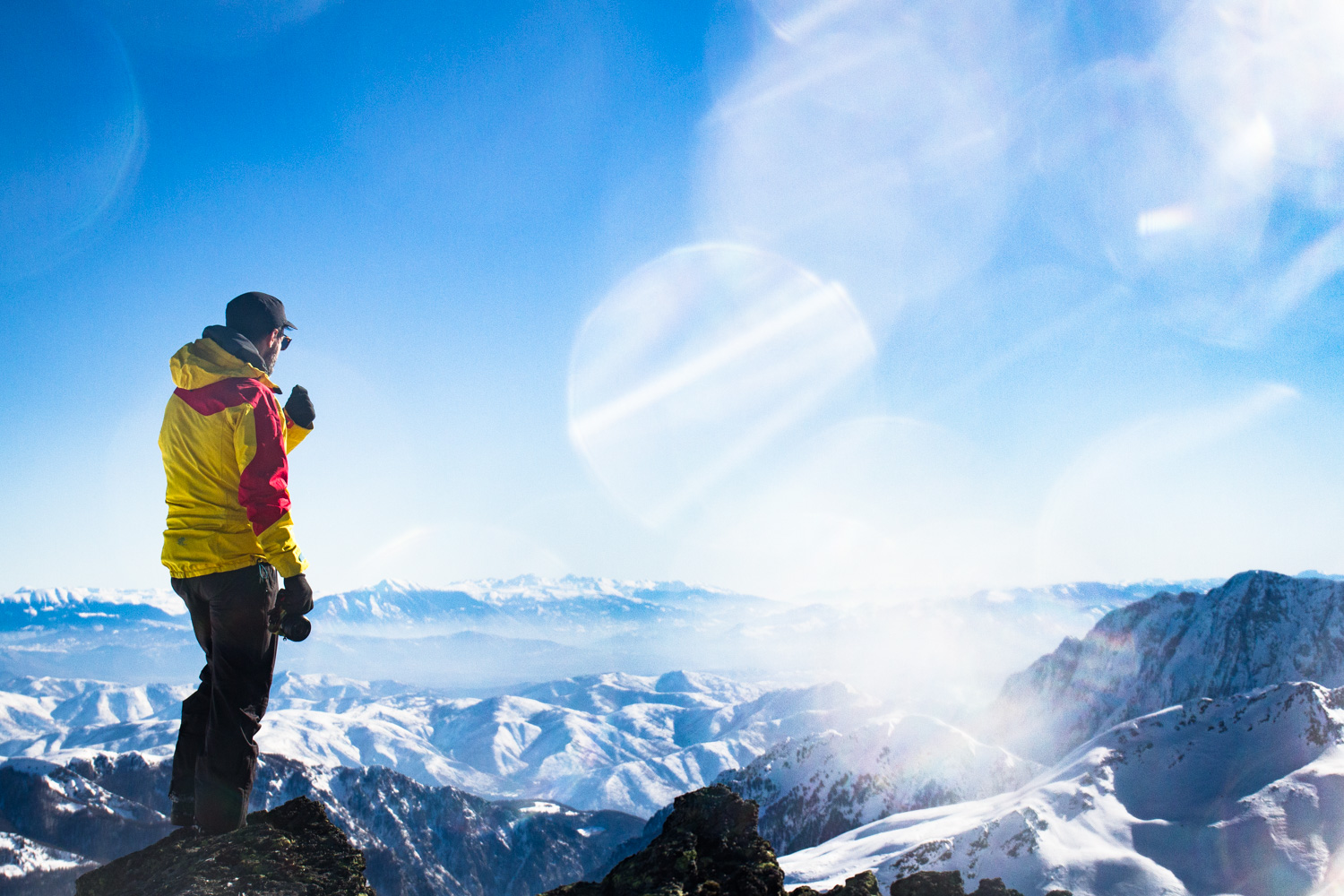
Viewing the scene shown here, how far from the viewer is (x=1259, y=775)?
4072 inches

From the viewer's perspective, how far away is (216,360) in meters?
6.67

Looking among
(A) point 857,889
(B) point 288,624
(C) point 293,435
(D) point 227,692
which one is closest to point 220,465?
(C) point 293,435

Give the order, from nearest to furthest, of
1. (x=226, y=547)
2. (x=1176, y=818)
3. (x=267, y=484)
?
(x=267, y=484) < (x=226, y=547) < (x=1176, y=818)

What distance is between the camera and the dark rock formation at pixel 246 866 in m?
5.24

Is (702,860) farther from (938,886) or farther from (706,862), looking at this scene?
(938,886)

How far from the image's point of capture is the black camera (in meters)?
6.47

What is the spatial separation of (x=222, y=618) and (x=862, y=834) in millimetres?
164962

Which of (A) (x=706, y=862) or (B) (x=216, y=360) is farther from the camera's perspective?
(A) (x=706, y=862)

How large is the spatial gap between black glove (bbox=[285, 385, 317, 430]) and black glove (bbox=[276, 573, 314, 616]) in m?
1.88

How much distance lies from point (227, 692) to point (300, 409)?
3003 mm

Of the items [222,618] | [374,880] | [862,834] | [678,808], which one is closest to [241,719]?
[222,618]

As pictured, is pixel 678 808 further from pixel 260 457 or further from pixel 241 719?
pixel 260 457

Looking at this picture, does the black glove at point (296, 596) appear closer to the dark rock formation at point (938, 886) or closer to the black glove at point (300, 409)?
the black glove at point (300, 409)

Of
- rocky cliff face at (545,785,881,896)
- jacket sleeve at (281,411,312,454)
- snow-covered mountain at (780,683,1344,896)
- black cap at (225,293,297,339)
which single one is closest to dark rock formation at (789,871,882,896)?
rocky cliff face at (545,785,881,896)
